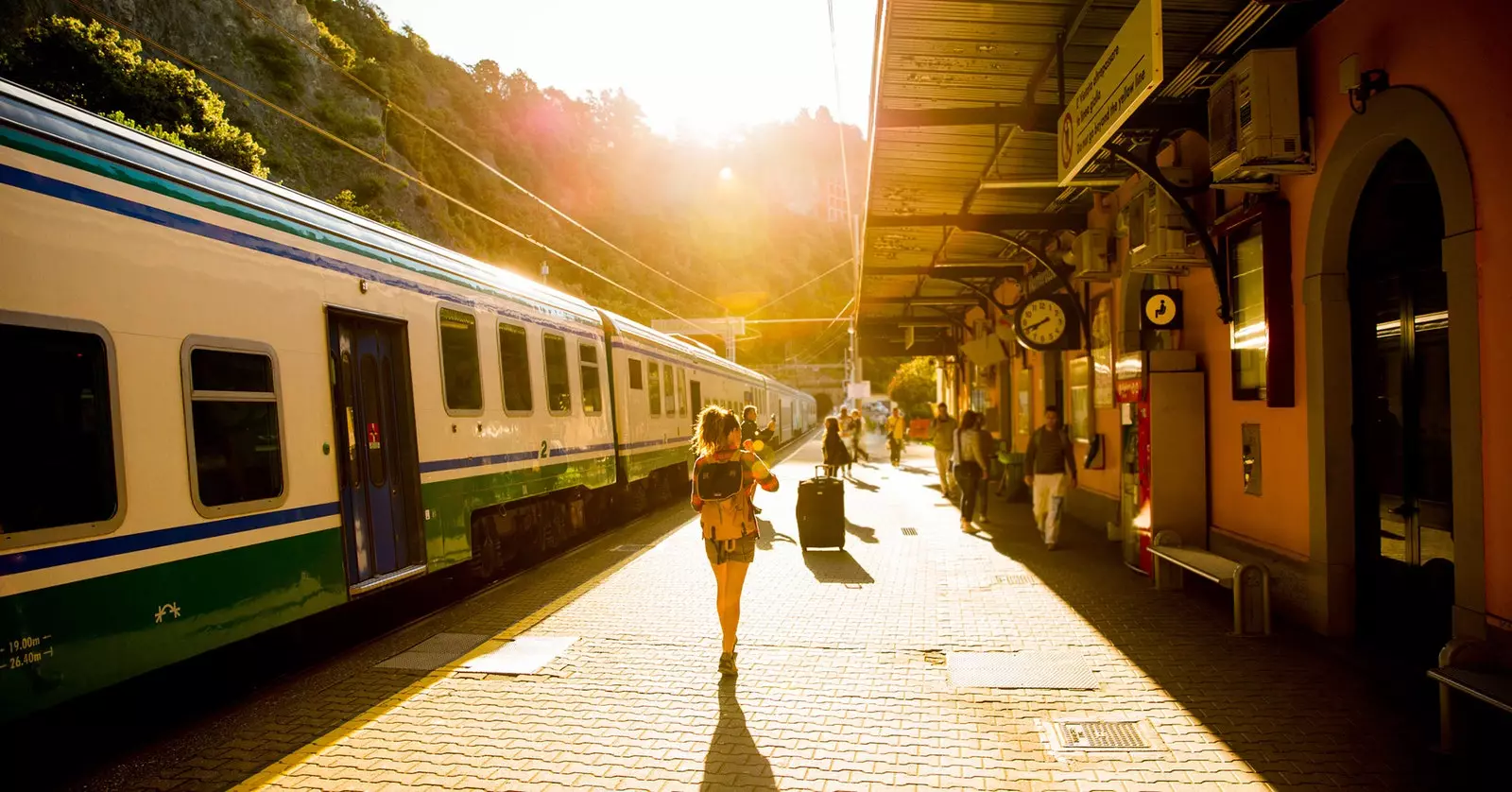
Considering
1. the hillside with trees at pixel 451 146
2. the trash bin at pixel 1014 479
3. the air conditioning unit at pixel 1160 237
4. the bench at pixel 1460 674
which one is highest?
the hillside with trees at pixel 451 146

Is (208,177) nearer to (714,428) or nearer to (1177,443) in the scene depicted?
(714,428)

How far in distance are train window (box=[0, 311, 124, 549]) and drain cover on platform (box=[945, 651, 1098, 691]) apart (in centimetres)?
466

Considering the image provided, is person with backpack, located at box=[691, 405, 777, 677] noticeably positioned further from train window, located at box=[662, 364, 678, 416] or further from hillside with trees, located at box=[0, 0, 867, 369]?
train window, located at box=[662, 364, 678, 416]

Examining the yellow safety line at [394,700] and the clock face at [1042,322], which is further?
the clock face at [1042,322]

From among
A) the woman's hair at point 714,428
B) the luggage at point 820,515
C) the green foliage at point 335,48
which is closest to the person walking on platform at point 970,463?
the luggage at point 820,515

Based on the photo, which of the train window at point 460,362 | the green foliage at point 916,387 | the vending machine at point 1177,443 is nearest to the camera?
the train window at point 460,362

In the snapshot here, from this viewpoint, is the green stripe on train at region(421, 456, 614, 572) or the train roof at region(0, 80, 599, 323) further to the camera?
the green stripe on train at region(421, 456, 614, 572)

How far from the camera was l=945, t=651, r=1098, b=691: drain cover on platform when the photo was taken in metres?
5.08

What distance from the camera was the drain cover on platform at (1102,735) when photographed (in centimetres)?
415

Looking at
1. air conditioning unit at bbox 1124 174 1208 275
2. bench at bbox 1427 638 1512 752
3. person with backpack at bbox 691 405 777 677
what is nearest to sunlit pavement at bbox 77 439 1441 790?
bench at bbox 1427 638 1512 752

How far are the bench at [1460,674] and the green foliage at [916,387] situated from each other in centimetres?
4648

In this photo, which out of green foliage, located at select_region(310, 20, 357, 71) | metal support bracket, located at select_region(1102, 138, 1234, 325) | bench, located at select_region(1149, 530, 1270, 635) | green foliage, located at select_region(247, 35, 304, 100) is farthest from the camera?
green foliage, located at select_region(310, 20, 357, 71)

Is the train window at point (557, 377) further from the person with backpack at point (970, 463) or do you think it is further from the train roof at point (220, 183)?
the person with backpack at point (970, 463)

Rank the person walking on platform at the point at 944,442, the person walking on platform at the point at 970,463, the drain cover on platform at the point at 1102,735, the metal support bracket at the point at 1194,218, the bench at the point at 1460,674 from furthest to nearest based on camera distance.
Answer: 1. the person walking on platform at the point at 944,442
2. the person walking on platform at the point at 970,463
3. the metal support bracket at the point at 1194,218
4. the drain cover on platform at the point at 1102,735
5. the bench at the point at 1460,674
